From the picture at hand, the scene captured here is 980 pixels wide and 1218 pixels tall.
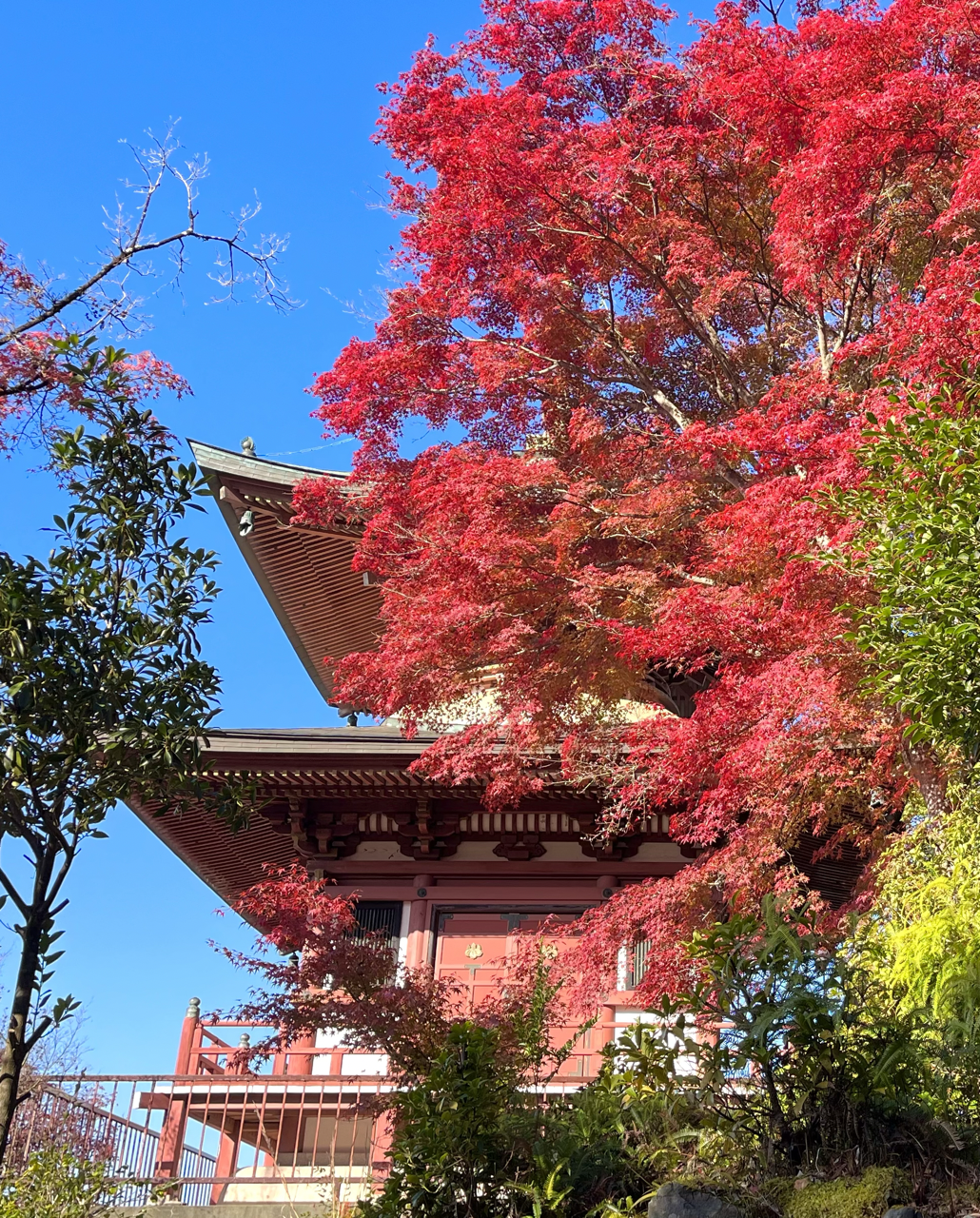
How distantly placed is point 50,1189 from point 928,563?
6883 mm

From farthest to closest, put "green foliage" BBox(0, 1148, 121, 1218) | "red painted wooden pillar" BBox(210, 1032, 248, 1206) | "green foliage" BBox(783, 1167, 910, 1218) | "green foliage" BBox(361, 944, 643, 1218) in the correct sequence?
"red painted wooden pillar" BBox(210, 1032, 248, 1206) < "green foliage" BBox(0, 1148, 121, 1218) < "green foliage" BBox(361, 944, 643, 1218) < "green foliage" BBox(783, 1167, 910, 1218)

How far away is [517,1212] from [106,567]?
3862 mm

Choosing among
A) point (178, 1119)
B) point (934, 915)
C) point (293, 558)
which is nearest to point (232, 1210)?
point (178, 1119)

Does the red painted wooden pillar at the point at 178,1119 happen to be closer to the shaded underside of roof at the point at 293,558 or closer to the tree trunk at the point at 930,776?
the shaded underside of roof at the point at 293,558

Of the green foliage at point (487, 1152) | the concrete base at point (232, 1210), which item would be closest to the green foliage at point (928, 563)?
the green foliage at point (487, 1152)

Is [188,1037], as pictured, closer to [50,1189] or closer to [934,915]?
[50,1189]

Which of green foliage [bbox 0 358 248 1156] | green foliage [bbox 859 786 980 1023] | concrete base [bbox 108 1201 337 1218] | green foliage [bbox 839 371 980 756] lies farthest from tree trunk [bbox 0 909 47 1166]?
concrete base [bbox 108 1201 337 1218]

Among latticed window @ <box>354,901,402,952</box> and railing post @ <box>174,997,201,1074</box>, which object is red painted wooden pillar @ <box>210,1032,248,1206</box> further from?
latticed window @ <box>354,901,402,952</box>

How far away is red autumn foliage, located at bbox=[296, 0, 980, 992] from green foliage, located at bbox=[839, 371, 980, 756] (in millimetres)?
1532

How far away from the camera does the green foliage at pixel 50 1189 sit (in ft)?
Result: 25.7

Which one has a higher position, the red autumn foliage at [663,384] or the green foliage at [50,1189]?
the red autumn foliage at [663,384]

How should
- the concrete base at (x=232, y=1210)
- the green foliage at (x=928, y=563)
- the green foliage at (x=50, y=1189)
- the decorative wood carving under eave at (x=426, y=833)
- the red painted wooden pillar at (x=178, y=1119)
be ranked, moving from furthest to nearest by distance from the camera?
1. the decorative wood carving under eave at (x=426, y=833)
2. the red painted wooden pillar at (x=178, y=1119)
3. the concrete base at (x=232, y=1210)
4. the green foliage at (x=50, y=1189)
5. the green foliage at (x=928, y=563)

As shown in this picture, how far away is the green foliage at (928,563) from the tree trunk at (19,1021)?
416cm

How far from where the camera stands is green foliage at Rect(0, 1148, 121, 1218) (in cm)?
785
